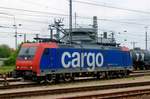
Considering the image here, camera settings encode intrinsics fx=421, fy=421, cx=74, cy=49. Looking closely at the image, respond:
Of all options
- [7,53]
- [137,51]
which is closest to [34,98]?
[137,51]

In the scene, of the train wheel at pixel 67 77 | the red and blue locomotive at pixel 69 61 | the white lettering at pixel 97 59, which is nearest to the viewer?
the red and blue locomotive at pixel 69 61

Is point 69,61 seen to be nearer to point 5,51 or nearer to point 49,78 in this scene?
point 49,78

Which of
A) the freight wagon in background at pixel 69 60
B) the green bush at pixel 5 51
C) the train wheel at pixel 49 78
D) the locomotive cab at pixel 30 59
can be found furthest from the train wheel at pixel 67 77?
the green bush at pixel 5 51

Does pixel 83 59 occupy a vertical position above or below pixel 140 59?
above

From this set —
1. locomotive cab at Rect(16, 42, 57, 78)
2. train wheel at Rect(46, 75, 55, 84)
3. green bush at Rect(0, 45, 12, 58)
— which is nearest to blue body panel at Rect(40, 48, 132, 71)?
locomotive cab at Rect(16, 42, 57, 78)

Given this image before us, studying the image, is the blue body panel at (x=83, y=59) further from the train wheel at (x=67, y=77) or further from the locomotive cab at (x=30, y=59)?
the train wheel at (x=67, y=77)

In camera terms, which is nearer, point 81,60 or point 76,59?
point 76,59

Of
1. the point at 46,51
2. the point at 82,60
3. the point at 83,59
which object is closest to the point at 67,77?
the point at 82,60

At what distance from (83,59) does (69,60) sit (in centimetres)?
176

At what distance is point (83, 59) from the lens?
31.5 m

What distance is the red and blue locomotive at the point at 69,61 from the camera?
27562mm

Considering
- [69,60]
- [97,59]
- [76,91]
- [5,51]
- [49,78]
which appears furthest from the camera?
[5,51]

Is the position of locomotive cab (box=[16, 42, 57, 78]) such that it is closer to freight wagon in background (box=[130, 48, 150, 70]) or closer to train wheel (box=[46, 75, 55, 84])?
train wheel (box=[46, 75, 55, 84])

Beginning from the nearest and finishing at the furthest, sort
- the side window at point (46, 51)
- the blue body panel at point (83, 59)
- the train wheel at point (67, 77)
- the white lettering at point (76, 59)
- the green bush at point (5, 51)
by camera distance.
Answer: the side window at point (46, 51) → the blue body panel at point (83, 59) → the train wheel at point (67, 77) → the white lettering at point (76, 59) → the green bush at point (5, 51)
